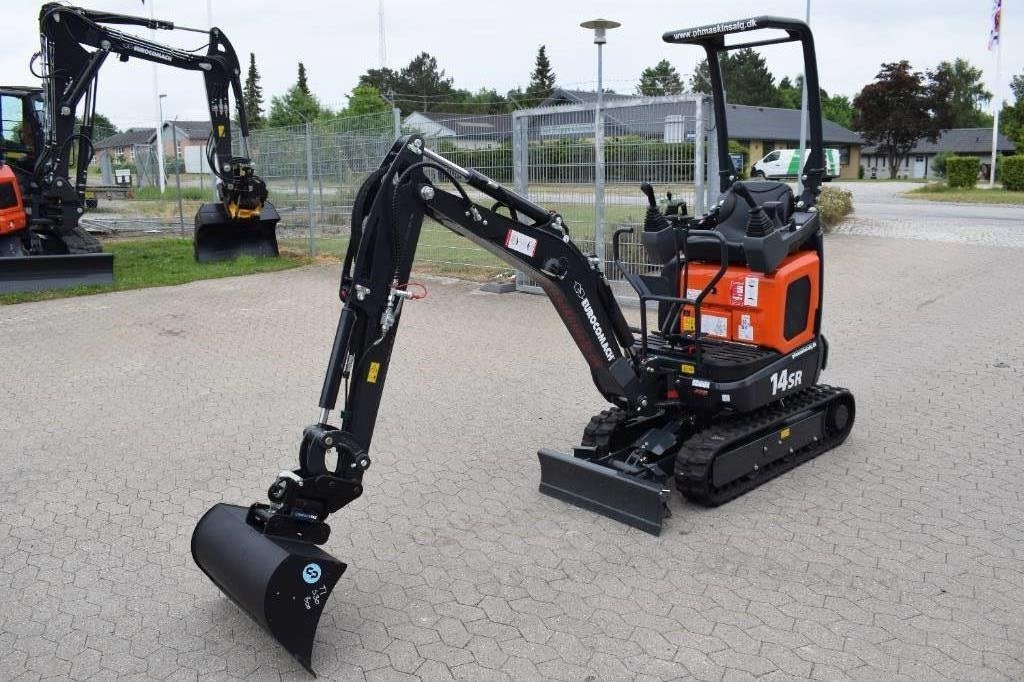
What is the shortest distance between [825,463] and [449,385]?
356 centimetres

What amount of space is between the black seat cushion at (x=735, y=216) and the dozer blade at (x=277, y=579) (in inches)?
130

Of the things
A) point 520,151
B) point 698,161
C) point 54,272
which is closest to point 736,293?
point 698,161

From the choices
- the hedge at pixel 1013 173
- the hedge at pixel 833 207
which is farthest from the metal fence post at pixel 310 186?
the hedge at pixel 1013 173

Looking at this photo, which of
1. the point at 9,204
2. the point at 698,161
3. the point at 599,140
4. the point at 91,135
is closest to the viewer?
the point at 698,161

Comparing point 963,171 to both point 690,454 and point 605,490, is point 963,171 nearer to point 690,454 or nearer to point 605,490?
point 690,454

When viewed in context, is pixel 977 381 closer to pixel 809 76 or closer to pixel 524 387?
pixel 809 76

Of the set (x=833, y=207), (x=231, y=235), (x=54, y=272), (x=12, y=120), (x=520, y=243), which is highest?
(x=12, y=120)

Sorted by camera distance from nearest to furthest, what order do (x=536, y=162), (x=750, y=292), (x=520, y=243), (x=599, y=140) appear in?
(x=520, y=243)
(x=750, y=292)
(x=599, y=140)
(x=536, y=162)

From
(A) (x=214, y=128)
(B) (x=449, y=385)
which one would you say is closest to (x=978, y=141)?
(A) (x=214, y=128)

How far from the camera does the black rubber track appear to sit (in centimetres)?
533

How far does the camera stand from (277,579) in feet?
12.8

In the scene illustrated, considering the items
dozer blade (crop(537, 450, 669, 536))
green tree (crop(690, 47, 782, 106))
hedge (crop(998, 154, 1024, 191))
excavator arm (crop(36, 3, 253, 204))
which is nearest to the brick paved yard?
dozer blade (crop(537, 450, 669, 536))

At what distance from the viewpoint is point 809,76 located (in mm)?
6340

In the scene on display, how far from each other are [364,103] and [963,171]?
34.4m
